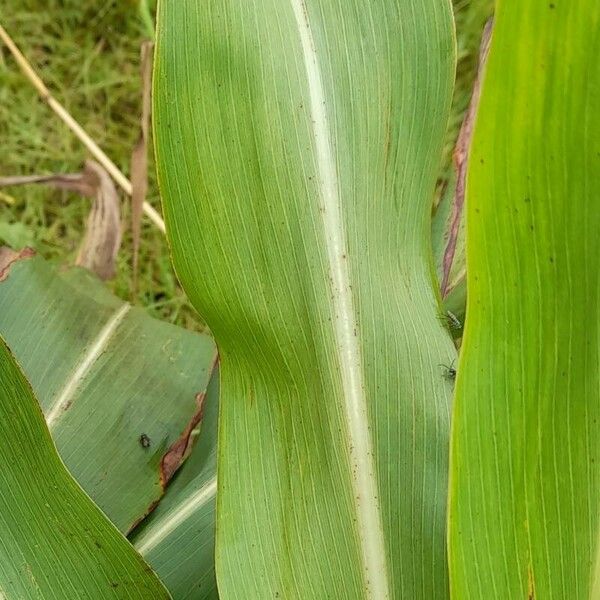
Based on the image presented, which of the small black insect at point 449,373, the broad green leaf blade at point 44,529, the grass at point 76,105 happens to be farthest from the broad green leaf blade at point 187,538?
the grass at point 76,105

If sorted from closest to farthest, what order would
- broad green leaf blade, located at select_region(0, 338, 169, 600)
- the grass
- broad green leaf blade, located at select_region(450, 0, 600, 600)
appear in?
broad green leaf blade, located at select_region(450, 0, 600, 600) < broad green leaf blade, located at select_region(0, 338, 169, 600) < the grass

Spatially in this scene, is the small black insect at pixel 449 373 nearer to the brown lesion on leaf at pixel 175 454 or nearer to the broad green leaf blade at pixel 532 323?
the broad green leaf blade at pixel 532 323

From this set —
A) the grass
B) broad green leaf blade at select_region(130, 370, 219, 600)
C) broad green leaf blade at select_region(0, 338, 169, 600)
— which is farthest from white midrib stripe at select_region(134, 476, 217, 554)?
the grass

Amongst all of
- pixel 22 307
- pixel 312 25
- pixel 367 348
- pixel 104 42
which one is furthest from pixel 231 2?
pixel 104 42

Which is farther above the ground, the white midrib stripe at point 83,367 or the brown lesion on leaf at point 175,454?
the white midrib stripe at point 83,367

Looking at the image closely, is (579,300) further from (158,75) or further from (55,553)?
(55,553)

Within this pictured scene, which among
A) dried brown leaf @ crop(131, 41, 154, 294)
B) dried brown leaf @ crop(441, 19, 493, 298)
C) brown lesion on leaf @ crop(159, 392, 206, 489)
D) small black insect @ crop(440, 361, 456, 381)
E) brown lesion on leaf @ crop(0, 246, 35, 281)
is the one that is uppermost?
dried brown leaf @ crop(131, 41, 154, 294)

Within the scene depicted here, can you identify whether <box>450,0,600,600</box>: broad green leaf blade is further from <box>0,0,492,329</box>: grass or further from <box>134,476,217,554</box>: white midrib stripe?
<box>0,0,492,329</box>: grass

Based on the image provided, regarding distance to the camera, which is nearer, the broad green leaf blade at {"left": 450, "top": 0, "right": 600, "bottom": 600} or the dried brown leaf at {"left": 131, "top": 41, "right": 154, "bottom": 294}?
the broad green leaf blade at {"left": 450, "top": 0, "right": 600, "bottom": 600}
